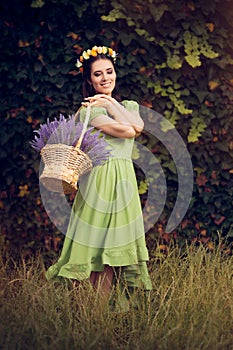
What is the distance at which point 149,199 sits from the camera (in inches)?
228

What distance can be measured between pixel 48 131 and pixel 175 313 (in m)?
1.38

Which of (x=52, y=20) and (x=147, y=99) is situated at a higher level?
(x=52, y=20)

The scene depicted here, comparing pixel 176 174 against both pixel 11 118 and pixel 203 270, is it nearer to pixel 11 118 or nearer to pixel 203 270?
pixel 203 270

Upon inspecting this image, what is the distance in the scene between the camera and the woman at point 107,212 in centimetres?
444

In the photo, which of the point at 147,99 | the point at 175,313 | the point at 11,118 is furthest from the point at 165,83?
the point at 175,313

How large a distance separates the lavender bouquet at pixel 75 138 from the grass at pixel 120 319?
84 centimetres

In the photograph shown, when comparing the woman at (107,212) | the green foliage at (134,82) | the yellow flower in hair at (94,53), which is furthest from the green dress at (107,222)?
the green foliage at (134,82)

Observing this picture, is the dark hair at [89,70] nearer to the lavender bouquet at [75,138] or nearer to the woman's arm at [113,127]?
the woman's arm at [113,127]

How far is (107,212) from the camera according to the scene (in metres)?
4.48

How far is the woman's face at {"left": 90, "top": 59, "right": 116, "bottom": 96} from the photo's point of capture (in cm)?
460

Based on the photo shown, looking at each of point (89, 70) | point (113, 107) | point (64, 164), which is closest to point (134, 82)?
point (89, 70)

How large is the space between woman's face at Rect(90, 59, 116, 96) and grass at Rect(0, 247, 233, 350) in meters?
1.30

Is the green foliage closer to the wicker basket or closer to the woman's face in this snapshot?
the woman's face

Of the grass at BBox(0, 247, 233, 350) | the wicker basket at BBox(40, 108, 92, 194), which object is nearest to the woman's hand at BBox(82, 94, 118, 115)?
the wicker basket at BBox(40, 108, 92, 194)
